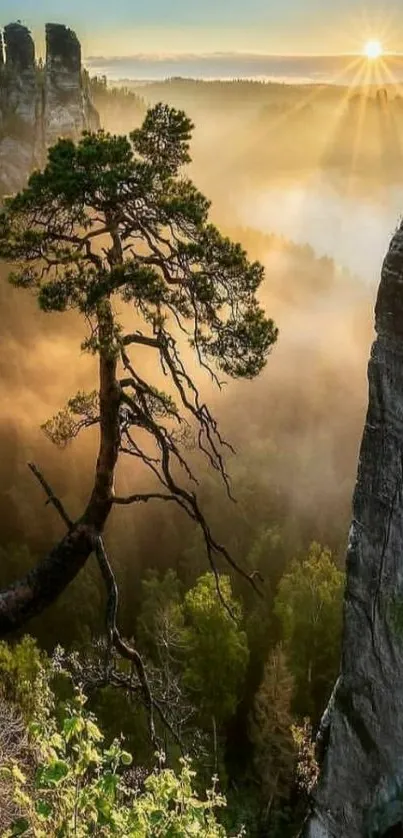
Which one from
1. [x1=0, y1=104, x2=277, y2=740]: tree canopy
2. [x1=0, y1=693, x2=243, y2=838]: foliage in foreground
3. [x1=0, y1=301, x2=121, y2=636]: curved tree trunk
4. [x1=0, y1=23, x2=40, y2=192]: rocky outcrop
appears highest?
[x1=0, y1=23, x2=40, y2=192]: rocky outcrop

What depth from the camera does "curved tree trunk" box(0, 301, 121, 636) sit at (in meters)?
10.1

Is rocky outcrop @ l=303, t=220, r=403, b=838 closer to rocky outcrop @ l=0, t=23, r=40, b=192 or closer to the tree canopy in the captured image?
the tree canopy

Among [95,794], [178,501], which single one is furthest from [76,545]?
[95,794]

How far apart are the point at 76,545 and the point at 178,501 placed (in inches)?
59.3

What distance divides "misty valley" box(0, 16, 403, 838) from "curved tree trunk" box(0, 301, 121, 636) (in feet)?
0.11

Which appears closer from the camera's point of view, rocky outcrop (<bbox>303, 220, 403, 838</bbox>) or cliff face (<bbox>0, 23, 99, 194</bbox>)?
rocky outcrop (<bbox>303, 220, 403, 838</bbox>)

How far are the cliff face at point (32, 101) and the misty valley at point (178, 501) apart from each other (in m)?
0.20

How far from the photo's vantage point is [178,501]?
1018cm

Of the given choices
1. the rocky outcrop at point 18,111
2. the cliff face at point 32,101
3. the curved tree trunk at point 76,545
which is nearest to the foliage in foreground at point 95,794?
the curved tree trunk at point 76,545

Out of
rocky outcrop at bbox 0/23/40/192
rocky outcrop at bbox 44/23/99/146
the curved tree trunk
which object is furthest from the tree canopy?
rocky outcrop at bbox 44/23/99/146

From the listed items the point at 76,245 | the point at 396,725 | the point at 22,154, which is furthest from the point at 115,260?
the point at 22,154

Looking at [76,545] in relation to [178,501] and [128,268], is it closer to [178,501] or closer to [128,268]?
[178,501]

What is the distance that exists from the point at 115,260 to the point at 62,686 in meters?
19.3

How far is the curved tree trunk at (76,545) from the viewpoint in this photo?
398 inches
